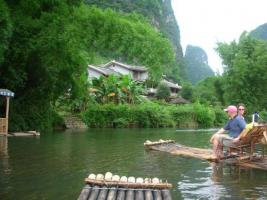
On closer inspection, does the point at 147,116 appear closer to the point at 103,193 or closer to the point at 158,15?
the point at 103,193

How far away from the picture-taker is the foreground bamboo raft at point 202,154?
38.7 feet

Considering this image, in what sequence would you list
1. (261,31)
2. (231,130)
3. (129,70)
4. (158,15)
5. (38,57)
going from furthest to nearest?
1. (261,31)
2. (158,15)
3. (129,70)
4. (38,57)
5. (231,130)

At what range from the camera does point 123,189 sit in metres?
6.62

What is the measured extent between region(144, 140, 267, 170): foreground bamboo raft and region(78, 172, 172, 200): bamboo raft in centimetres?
558

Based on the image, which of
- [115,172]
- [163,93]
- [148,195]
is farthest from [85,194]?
[163,93]

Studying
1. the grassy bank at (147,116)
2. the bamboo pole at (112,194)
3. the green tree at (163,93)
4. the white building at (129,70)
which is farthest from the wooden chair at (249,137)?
the white building at (129,70)

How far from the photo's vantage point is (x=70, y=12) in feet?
89.0

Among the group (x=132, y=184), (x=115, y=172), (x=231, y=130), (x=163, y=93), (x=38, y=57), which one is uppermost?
(x=163, y=93)

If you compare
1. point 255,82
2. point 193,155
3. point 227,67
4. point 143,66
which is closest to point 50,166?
point 193,155

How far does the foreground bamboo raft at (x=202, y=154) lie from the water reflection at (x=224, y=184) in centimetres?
18

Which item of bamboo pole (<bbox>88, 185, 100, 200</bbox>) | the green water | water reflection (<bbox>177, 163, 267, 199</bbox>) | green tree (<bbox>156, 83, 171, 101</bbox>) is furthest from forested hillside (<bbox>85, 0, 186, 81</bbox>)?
bamboo pole (<bbox>88, 185, 100, 200</bbox>)

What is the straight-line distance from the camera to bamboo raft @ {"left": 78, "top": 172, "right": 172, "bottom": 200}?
6.30 metres

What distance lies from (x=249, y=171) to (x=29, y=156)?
7.07 meters

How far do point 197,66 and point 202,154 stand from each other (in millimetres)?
171812
